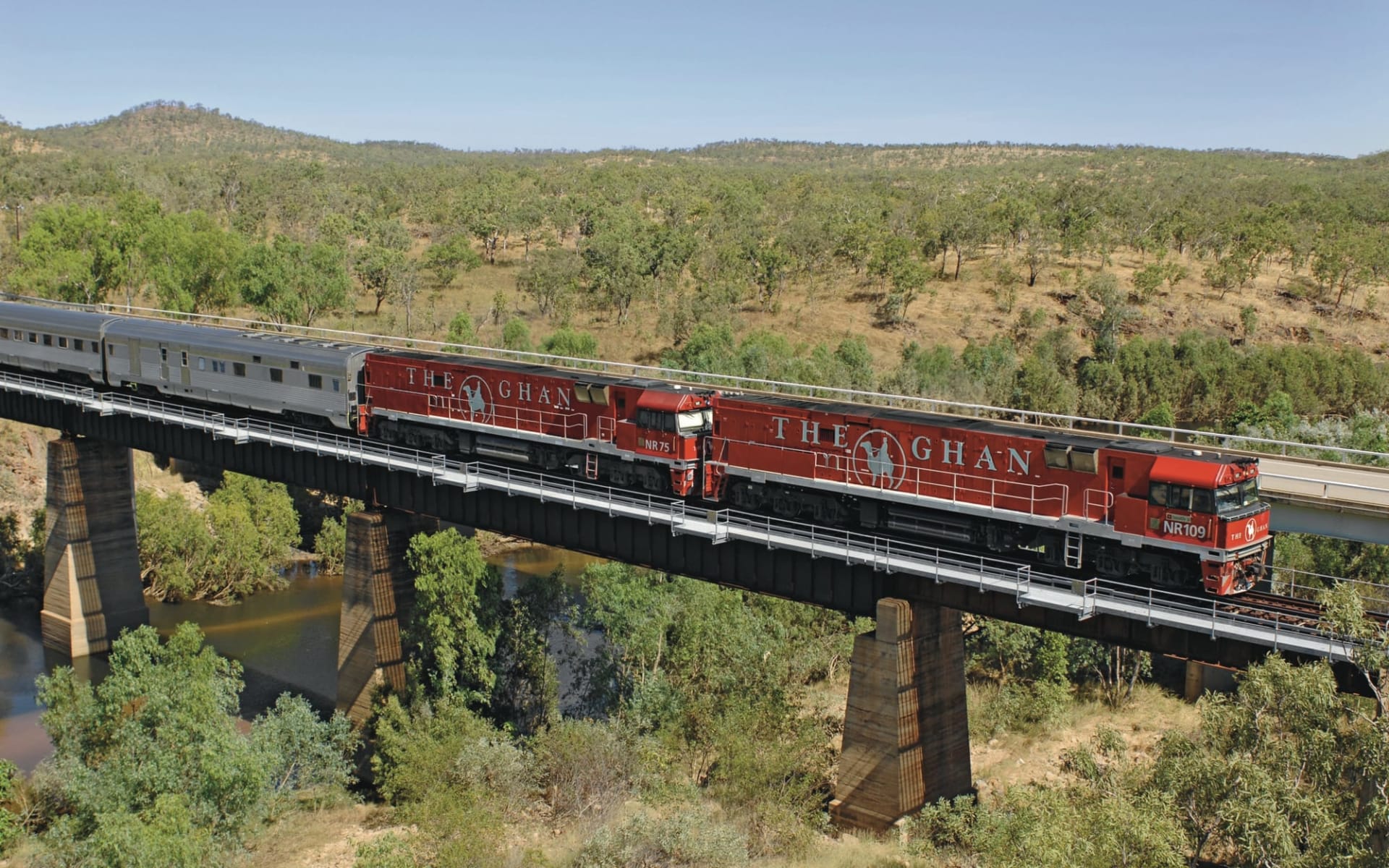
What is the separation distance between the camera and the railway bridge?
23.2 metres

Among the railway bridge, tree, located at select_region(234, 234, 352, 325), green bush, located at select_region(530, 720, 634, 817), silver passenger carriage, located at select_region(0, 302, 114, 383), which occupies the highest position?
tree, located at select_region(234, 234, 352, 325)

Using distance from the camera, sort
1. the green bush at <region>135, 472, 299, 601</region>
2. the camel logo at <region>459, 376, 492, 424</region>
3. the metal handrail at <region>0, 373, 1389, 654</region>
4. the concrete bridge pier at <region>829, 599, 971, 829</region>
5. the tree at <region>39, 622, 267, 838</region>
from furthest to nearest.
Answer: the green bush at <region>135, 472, 299, 601</region>, the camel logo at <region>459, 376, 492, 424</region>, the tree at <region>39, 622, 267, 838</region>, the concrete bridge pier at <region>829, 599, 971, 829</region>, the metal handrail at <region>0, 373, 1389, 654</region>

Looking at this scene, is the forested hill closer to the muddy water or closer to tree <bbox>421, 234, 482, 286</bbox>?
tree <bbox>421, 234, 482, 286</bbox>

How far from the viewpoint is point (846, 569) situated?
2748 centimetres

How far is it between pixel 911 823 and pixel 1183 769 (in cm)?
1031

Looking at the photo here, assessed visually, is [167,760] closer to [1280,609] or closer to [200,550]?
[1280,609]

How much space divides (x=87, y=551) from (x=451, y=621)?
69.6ft

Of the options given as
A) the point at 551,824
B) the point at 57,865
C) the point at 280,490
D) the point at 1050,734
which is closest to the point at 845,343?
the point at 280,490

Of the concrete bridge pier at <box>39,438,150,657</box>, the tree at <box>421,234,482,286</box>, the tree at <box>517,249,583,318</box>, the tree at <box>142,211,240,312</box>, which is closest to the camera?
the concrete bridge pier at <box>39,438,150,657</box>

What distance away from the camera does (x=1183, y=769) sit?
1742 cm

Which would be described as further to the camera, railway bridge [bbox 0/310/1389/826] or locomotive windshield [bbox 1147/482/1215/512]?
railway bridge [bbox 0/310/1389/826]

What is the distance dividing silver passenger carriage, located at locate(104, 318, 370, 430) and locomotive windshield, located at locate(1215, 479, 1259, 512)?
88.3 ft

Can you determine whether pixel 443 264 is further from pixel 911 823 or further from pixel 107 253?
pixel 911 823

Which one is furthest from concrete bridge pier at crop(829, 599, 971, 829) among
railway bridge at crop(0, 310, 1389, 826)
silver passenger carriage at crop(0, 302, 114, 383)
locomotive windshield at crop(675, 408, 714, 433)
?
silver passenger carriage at crop(0, 302, 114, 383)
